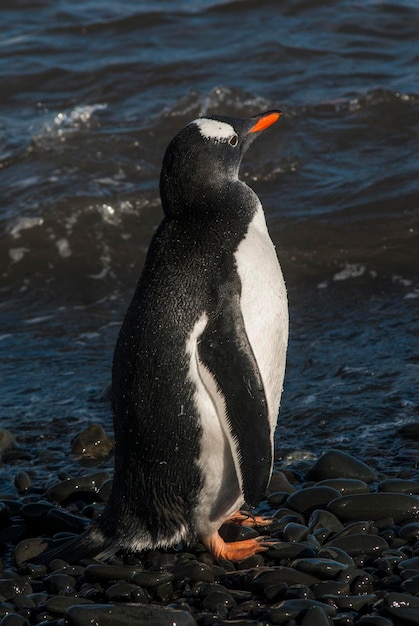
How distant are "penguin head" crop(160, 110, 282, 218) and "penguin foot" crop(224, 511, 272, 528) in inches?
51.1

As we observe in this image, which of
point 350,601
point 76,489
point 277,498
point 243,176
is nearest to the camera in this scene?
point 350,601

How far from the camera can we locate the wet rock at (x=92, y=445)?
18.5ft

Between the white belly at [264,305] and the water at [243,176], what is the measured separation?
36.5 inches

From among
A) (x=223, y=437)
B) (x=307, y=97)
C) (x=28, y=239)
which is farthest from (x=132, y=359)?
(x=307, y=97)

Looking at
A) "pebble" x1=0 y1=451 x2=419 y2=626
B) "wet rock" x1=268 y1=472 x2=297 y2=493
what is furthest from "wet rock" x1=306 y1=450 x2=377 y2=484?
"wet rock" x1=268 y1=472 x2=297 y2=493

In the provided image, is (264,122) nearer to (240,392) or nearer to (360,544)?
(240,392)

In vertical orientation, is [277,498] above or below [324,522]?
below

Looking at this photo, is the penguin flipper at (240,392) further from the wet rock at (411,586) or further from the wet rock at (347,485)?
the wet rock at (411,586)

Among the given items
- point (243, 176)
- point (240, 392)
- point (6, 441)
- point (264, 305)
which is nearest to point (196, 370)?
point (240, 392)

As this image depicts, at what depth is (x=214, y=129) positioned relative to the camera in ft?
15.3

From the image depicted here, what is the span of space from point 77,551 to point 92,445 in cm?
123

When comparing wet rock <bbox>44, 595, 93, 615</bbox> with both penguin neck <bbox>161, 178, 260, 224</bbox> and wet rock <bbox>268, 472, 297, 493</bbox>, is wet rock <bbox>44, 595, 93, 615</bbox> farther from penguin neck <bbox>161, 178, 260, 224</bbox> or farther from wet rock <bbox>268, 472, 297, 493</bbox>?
penguin neck <bbox>161, 178, 260, 224</bbox>

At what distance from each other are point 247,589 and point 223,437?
0.60 m

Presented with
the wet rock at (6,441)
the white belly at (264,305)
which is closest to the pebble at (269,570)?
the white belly at (264,305)
